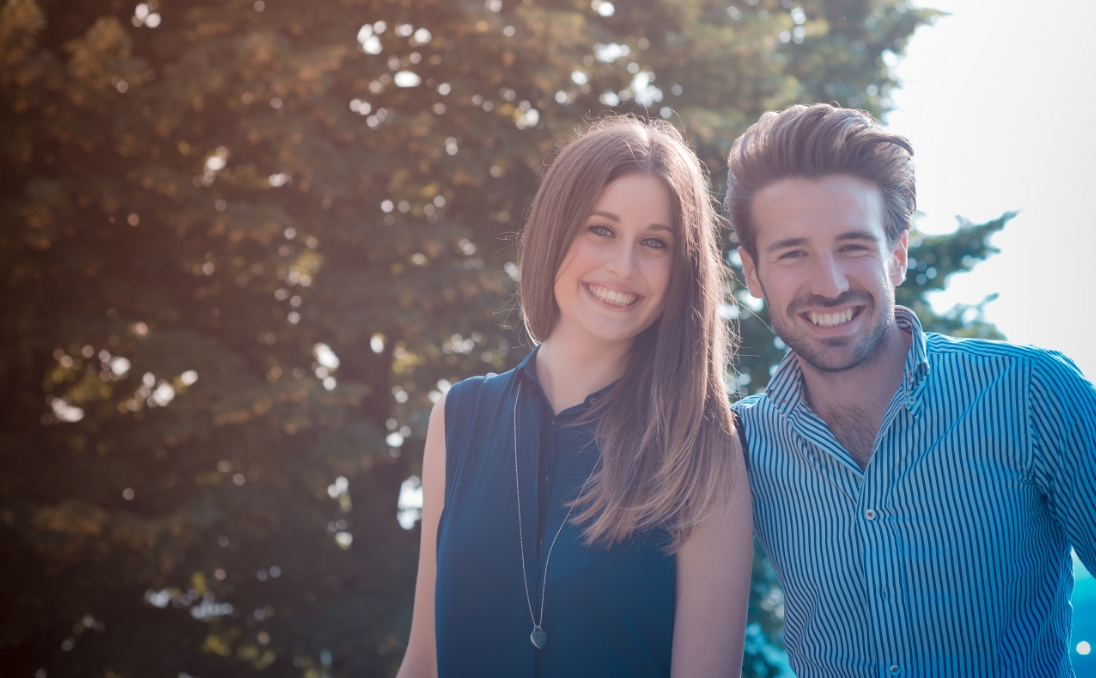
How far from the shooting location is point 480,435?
8.80ft

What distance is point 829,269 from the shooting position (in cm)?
249

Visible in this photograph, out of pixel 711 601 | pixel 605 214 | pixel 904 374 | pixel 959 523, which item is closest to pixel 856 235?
pixel 904 374

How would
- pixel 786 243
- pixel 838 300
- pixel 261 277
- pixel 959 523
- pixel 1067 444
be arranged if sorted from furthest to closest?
pixel 261 277, pixel 786 243, pixel 838 300, pixel 959 523, pixel 1067 444

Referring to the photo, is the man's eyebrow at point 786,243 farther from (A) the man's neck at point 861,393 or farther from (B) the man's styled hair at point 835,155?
(A) the man's neck at point 861,393

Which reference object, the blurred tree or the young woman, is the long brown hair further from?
the blurred tree

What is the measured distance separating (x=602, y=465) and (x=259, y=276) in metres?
6.69

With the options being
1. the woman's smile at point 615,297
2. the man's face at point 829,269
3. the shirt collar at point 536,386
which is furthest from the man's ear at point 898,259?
the shirt collar at point 536,386

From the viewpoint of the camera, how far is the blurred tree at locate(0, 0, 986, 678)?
23.8ft

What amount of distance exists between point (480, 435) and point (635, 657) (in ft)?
2.74

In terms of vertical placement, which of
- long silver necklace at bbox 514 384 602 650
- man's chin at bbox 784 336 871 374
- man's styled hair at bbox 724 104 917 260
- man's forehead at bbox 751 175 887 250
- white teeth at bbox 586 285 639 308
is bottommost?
long silver necklace at bbox 514 384 602 650

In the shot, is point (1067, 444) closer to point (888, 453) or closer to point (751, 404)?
point (888, 453)

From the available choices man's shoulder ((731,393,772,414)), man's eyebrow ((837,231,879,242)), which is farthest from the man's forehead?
man's shoulder ((731,393,772,414))

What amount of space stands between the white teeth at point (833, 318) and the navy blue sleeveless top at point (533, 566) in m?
0.68

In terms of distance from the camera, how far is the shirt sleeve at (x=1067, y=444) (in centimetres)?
212
